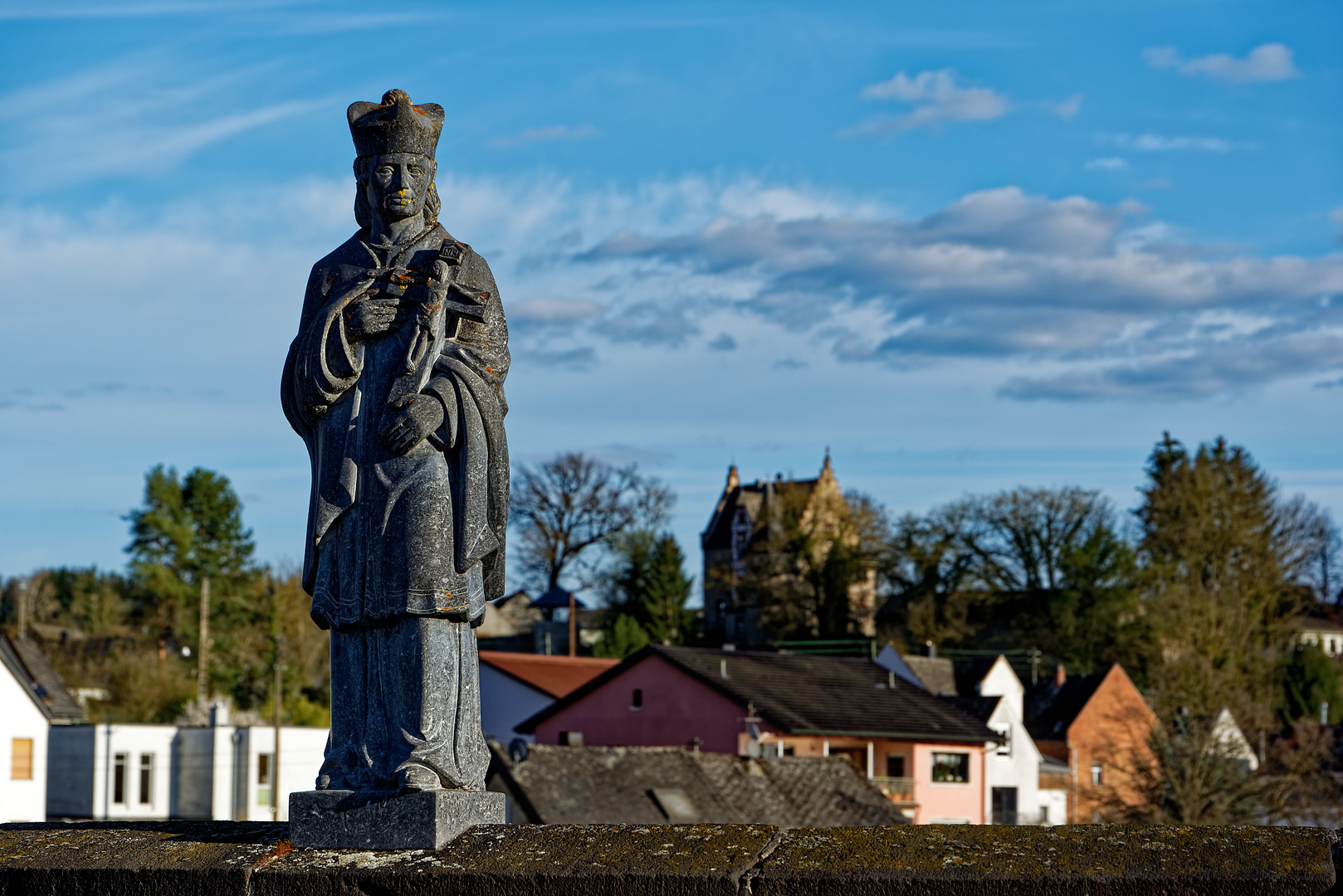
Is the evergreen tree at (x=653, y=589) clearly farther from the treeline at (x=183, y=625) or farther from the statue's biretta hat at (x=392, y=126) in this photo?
the statue's biretta hat at (x=392, y=126)

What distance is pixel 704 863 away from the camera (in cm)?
543

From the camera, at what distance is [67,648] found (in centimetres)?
8519

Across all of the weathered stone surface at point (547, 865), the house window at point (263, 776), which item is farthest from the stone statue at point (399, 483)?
the house window at point (263, 776)

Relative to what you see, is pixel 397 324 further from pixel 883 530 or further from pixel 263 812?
pixel 883 530

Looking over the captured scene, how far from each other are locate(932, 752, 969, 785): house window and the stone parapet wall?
159ft

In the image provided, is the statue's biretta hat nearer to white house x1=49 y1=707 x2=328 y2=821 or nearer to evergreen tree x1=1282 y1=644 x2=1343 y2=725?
white house x1=49 y1=707 x2=328 y2=821

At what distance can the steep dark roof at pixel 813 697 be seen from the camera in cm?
5031

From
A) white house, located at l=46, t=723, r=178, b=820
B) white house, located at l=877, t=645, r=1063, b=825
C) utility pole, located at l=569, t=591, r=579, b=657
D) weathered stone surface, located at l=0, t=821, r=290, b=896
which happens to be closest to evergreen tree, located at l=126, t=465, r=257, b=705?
utility pole, located at l=569, t=591, r=579, b=657

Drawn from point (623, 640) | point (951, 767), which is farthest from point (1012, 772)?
point (623, 640)

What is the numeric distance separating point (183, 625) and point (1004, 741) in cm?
4774

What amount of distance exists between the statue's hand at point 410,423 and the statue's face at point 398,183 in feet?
2.46

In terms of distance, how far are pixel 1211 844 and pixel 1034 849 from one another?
518 mm

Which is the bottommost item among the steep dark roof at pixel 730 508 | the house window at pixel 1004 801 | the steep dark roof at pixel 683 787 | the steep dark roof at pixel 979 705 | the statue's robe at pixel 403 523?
the house window at pixel 1004 801

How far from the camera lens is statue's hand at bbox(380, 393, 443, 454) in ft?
19.8
